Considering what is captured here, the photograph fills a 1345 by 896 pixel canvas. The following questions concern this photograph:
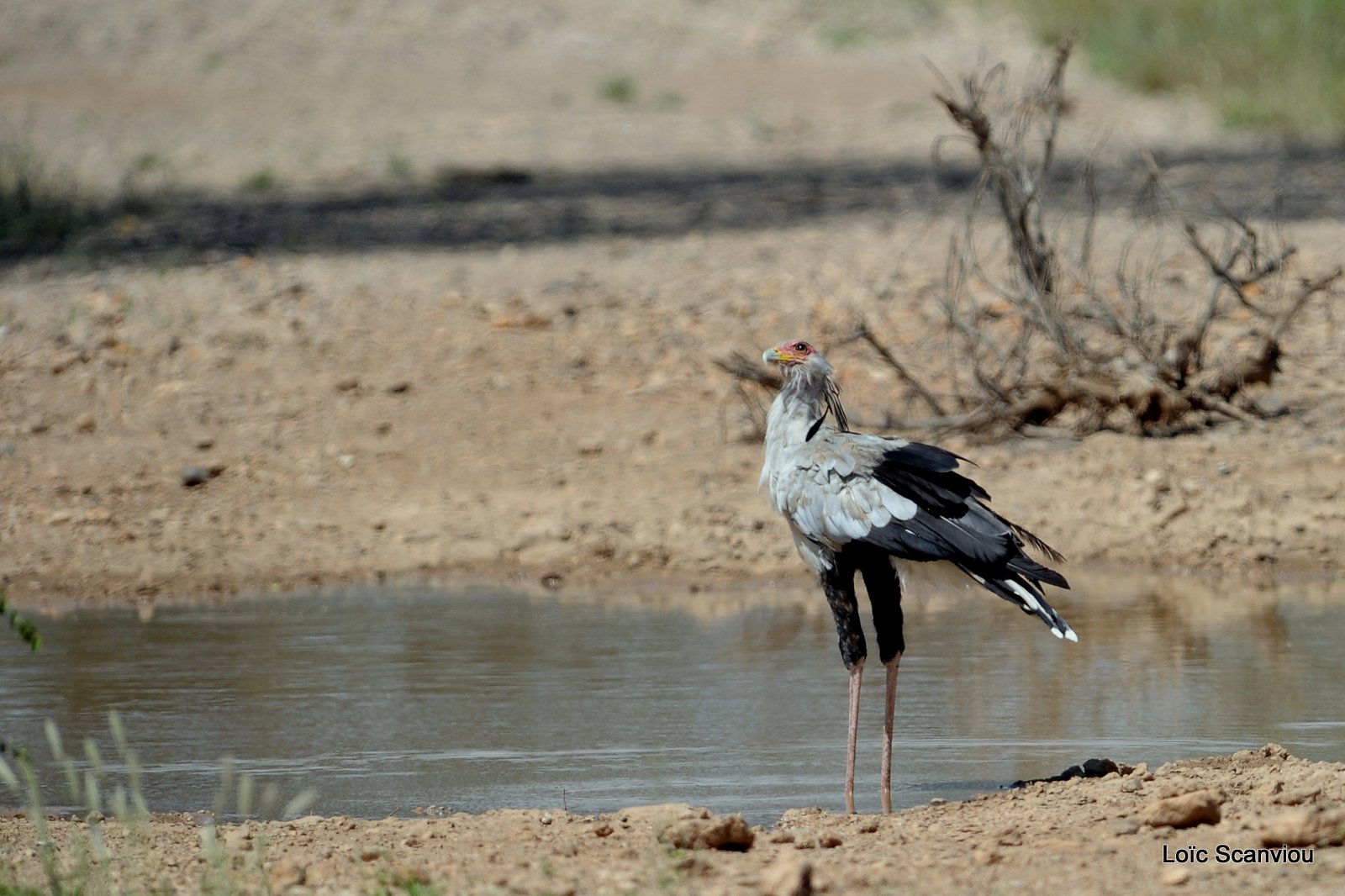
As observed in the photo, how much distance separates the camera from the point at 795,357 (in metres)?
6.37

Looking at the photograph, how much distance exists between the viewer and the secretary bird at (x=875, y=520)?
5605mm

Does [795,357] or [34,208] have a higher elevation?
[34,208]

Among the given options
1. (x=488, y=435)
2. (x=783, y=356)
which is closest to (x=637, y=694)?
(x=783, y=356)

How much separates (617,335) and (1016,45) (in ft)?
43.0

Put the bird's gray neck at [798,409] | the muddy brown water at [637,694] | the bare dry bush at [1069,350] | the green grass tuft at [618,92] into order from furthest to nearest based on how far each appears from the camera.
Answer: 1. the green grass tuft at [618,92]
2. the bare dry bush at [1069,350]
3. the bird's gray neck at [798,409]
4. the muddy brown water at [637,694]

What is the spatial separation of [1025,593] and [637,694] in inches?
72.4

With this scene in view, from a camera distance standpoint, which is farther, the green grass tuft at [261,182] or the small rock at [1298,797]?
the green grass tuft at [261,182]

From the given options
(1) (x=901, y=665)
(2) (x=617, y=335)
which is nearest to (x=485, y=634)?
(1) (x=901, y=665)

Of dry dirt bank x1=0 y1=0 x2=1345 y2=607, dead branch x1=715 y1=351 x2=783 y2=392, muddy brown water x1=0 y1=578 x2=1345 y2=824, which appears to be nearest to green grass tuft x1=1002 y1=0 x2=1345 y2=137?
dry dirt bank x1=0 y1=0 x2=1345 y2=607

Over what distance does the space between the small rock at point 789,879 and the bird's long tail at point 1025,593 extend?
1663 mm

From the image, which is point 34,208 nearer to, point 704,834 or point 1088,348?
point 1088,348

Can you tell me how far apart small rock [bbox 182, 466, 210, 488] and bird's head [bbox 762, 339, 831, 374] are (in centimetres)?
452

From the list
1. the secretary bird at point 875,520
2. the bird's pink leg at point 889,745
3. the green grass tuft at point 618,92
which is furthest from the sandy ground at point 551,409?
the green grass tuft at point 618,92

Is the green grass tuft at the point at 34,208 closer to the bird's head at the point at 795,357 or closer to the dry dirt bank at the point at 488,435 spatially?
the dry dirt bank at the point at 488,435
